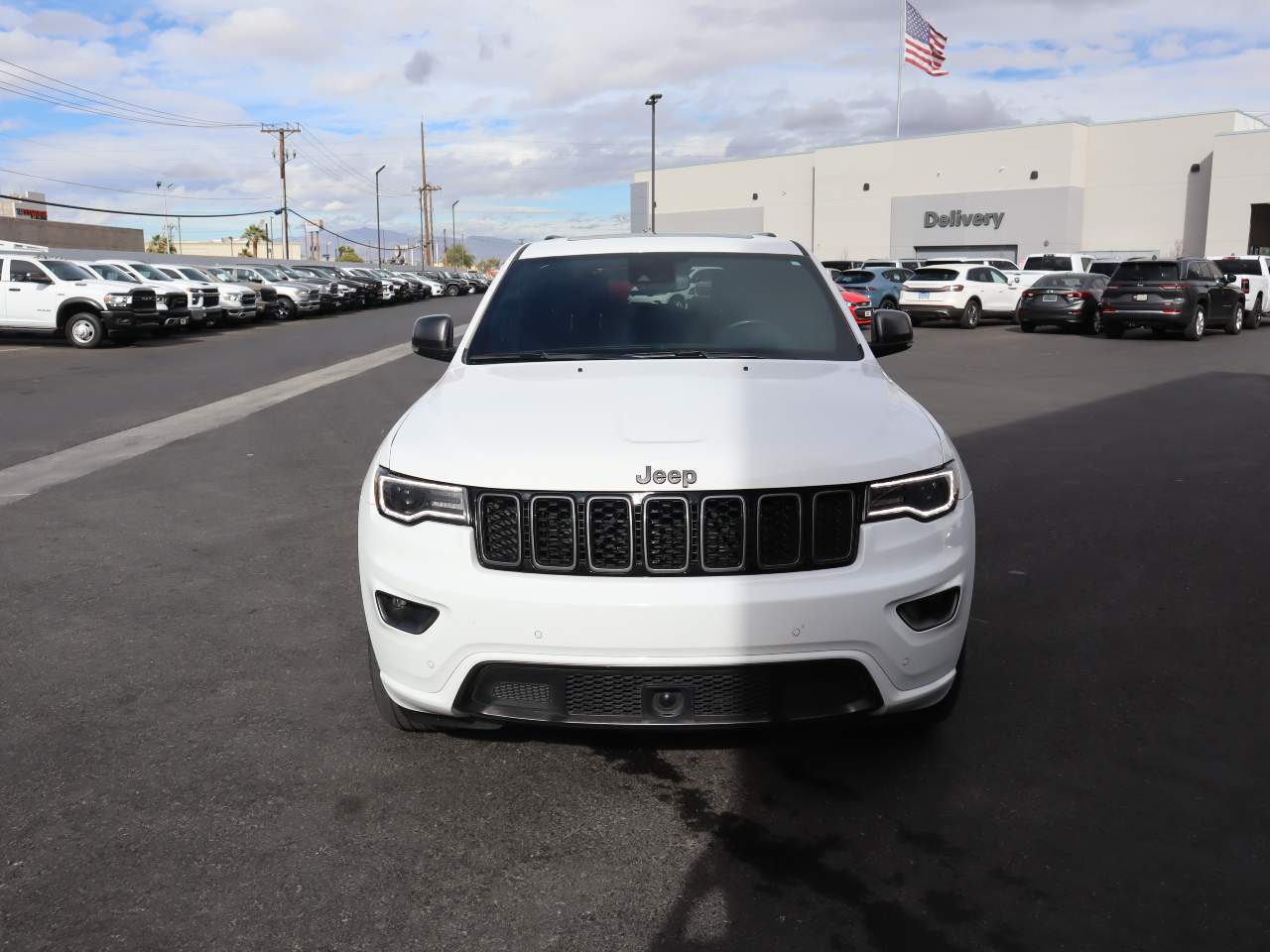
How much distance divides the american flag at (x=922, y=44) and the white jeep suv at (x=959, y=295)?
995 inches

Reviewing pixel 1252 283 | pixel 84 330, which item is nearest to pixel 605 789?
pixel 84 330

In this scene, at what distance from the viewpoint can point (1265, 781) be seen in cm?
346

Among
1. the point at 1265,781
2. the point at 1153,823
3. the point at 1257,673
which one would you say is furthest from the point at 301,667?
the point at 1257,673

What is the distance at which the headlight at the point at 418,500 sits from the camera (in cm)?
319

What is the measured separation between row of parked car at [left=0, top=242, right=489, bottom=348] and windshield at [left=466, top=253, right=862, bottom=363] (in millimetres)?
20208

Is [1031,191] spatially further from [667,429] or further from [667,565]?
[667,565]

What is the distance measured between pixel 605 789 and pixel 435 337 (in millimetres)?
2381

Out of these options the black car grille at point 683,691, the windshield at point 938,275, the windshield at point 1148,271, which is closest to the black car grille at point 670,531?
the black car grille at point 683,691

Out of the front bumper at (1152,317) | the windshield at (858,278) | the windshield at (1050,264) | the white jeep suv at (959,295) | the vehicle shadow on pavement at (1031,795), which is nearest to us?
the vehicle shadow on pavement at (1031,795)

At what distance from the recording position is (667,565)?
310 cm

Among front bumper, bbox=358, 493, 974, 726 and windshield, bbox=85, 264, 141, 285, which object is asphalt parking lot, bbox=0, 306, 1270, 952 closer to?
front bumper, bbox=358, 493, 974, 726

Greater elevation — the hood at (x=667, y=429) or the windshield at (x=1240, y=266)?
the windshield at (x=1240, y=266)

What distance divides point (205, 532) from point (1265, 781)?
559 centimetres

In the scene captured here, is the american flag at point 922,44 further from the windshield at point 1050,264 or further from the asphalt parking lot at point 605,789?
the asphalt parking lot at point 605,789
